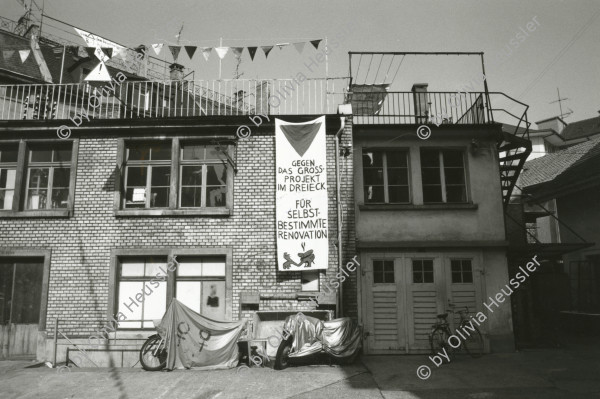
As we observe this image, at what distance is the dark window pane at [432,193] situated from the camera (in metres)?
12.8

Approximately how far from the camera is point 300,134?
1197cm

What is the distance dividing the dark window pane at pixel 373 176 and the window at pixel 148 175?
5.48 metres

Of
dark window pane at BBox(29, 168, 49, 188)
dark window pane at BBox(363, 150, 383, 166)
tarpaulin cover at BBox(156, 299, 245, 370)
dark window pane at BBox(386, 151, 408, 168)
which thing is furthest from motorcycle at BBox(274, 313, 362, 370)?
dark window pane at BBox(29, 168, 49, 188)

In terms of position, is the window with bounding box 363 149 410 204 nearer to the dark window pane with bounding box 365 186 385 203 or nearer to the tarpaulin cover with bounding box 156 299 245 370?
the dark window pane with bounding box 365 186 385 203

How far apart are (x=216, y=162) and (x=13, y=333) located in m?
6.73

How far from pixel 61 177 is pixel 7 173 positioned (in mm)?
1558

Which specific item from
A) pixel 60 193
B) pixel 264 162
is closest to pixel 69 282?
pixel 60 193

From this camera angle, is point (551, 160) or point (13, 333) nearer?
point (13, 333)

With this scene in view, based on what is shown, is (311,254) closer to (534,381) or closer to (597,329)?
(534,381)

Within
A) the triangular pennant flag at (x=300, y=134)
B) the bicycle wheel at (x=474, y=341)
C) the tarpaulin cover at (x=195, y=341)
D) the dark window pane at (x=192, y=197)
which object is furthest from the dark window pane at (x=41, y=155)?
the bicycle wheel at (x=474, y=341)

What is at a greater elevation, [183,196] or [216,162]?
[216,162]

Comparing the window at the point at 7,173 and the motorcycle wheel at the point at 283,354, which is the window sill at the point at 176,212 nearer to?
the window at the point at 7,173

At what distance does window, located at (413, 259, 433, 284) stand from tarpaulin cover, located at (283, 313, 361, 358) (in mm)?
2805

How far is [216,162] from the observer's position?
40.1 ft
